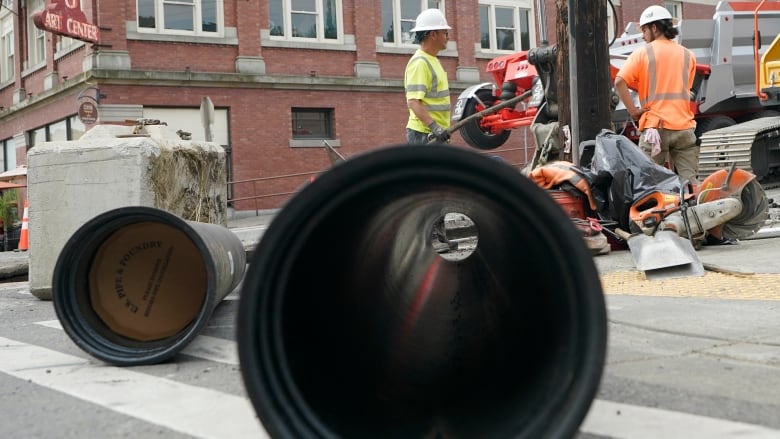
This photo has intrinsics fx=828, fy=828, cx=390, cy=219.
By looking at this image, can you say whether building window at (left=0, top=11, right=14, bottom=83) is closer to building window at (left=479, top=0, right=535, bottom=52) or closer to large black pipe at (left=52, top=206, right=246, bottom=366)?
building window at (left=479, top=0, right=535, bottom=52)

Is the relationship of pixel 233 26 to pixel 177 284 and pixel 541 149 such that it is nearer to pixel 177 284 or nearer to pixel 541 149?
pixel 541 149

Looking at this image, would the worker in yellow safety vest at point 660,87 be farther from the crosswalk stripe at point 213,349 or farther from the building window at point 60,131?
the building window at point 60,131

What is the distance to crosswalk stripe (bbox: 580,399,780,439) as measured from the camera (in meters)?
2.33

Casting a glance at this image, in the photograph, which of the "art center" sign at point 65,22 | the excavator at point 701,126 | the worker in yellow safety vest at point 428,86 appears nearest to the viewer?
the excavator at point 701,126

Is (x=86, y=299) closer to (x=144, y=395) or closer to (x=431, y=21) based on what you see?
(x=144, y=395)

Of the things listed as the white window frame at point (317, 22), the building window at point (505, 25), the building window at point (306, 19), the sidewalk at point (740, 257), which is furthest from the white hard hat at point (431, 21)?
the building window at point (505, 25)

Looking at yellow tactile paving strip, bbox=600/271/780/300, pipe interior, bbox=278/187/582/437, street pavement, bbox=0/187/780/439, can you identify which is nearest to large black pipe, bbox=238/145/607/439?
pipe interior, bbox=278/187/582/437

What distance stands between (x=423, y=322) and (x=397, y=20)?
24.0 meters

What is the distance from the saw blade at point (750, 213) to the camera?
7.24 meters

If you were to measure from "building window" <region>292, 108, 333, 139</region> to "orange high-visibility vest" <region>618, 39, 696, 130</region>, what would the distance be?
16855mm

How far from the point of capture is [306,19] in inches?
952

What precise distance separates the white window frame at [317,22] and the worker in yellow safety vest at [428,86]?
56.0 feet

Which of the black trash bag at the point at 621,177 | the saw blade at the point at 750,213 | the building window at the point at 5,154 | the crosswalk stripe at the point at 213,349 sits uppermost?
the building window at the point at 5,154

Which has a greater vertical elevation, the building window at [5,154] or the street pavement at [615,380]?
the building window at [5,154]
